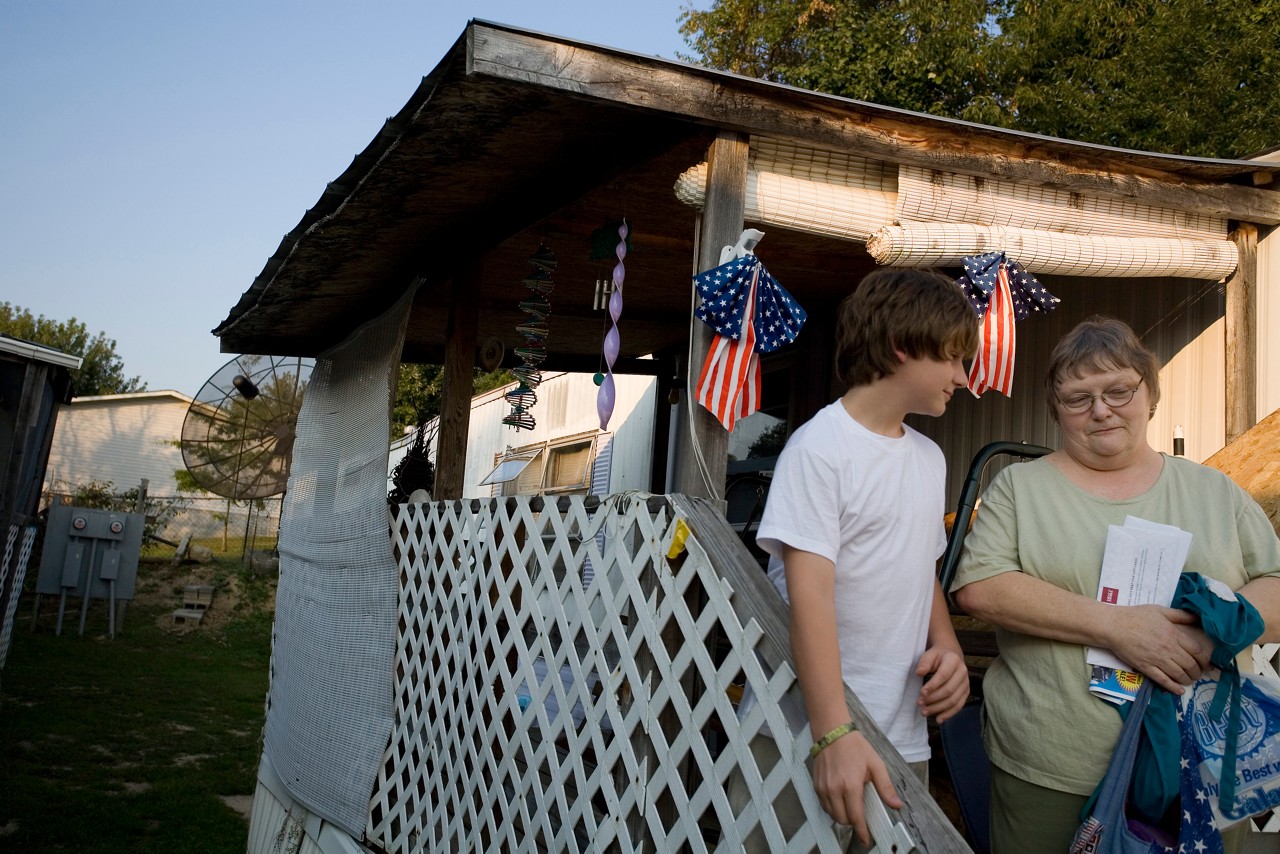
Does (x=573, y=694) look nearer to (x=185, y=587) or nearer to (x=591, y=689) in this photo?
(x=591, y=689)

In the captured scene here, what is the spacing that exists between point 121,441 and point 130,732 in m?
31.0

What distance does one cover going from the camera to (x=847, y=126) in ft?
12.8

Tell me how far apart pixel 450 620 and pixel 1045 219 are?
2.99m

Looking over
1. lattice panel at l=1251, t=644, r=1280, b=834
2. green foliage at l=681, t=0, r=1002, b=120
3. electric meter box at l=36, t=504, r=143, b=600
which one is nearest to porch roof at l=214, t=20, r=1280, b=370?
lattice panel at l=1251, t=644, r=1280, b=834

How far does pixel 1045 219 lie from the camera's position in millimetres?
4387

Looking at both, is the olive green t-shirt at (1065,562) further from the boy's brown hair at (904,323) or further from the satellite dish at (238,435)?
the satellite dish at (238,435)

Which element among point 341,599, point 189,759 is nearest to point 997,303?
point 341,599

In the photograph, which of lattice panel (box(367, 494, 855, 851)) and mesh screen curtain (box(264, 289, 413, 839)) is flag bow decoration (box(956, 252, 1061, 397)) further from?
mesh screen curtain (box(264, 289, 413, 839))

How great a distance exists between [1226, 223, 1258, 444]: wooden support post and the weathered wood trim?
144 mm

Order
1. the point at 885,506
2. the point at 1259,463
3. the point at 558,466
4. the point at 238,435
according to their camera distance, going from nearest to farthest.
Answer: the point at 885,506 < the point at 1259,463 < the point at 238,435 < the point at 558,466

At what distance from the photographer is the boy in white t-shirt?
189 centimetres

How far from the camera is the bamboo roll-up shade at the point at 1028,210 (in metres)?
4.08

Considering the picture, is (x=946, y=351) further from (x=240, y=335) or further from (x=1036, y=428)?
(x=240, y=335)

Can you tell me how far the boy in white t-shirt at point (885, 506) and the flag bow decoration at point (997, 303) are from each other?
2214 millimetres
